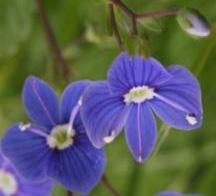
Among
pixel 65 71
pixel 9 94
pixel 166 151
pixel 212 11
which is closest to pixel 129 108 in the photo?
pixel 65 71

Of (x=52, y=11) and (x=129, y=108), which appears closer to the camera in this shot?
(x=129, y=108)

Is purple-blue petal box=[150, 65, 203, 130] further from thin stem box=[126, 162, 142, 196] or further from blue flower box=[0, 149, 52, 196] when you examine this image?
thin stem box=[126, 162, 142, 196]

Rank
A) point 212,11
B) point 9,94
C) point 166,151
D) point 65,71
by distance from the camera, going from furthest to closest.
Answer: point 166,151 → point 9,94 → point 212,11 → point 65,71

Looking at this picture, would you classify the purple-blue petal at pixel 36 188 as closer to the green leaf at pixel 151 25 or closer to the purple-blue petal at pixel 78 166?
the purple-blue petal at pixel 78 166

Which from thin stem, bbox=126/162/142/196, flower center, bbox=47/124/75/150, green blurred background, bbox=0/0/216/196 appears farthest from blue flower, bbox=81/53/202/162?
thin stem, bbox=126/162/142/196

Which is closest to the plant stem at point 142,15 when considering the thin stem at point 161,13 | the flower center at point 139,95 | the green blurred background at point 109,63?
the thin stem at point 161,13

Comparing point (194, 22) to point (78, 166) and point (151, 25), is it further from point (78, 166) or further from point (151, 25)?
point (78, 166)

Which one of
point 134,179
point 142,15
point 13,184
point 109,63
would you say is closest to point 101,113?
point 142,15

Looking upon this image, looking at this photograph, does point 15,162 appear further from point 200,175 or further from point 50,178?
point 200,175
